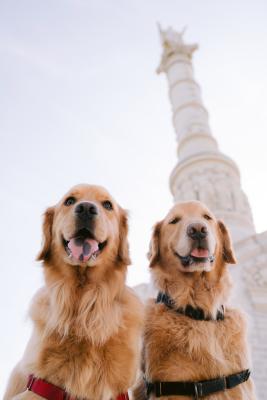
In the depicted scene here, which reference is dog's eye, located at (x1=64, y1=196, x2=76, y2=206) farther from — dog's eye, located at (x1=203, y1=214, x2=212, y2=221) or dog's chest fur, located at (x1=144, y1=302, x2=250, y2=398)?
dog's eye, located at (x1=203, y1=214, x2=212, y2=221)

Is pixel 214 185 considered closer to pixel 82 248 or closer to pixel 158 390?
pixel 82 248

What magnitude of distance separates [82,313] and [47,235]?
78 centimetres

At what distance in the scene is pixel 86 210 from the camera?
9.02 feet

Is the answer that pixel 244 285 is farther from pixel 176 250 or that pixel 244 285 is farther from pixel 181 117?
pixel 181 117

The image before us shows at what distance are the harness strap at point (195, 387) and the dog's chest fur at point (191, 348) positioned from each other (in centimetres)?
4

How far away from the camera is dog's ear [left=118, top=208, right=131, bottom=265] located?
306 centimetres

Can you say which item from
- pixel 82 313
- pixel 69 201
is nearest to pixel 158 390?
pixel 82 313

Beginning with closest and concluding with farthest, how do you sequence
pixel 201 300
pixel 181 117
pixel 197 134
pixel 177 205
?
pixel 201 300 < pixel 177 205 < pixel 197 134 < pixel 181 117

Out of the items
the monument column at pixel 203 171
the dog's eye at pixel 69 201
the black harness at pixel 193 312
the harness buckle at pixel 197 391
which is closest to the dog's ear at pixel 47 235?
the dog's eye at pixel 69 201

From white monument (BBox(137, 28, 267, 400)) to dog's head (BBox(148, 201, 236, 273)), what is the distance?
59 centimetres

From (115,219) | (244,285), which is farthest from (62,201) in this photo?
(244,285)

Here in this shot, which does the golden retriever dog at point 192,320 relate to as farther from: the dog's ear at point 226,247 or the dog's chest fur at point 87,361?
the dog's chest fur at point 87,361

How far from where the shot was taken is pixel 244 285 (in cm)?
765

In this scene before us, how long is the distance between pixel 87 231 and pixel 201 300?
3.54ft
